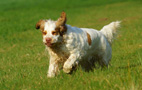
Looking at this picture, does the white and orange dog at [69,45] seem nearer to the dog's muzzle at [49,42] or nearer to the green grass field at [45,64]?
the dog's muzzle at [49,42]

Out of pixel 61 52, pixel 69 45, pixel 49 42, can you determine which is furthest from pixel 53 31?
pixel 61 52

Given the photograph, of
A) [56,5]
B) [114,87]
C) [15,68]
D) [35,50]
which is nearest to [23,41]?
[35,50]

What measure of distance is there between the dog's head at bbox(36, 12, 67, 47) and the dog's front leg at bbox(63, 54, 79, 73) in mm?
430

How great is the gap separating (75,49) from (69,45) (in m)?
0.16

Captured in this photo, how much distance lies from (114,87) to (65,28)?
2.12 metres

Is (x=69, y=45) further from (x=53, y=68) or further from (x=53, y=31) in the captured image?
(x=53, y=68)

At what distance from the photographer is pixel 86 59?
8.18 m

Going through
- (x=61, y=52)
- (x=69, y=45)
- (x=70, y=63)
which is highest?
(x=69, y=45)

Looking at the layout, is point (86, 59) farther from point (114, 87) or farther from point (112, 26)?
point (114, 87)

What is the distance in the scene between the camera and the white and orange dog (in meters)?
7.02

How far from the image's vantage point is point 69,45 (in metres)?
7.29

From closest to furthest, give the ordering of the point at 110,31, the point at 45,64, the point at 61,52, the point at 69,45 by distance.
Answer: the point at 69,45, the point at 61,52, the point at 110,31, the point at 45,64

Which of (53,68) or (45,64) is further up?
(53,68)

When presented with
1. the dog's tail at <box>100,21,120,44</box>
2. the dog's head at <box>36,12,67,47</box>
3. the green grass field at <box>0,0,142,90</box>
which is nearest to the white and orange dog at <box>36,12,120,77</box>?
the dog's head at <box>36,12,67,47</box>
